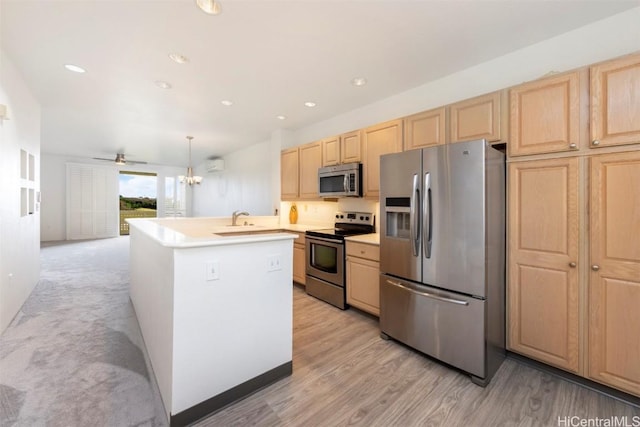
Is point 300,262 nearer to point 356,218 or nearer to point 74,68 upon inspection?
point 356,218

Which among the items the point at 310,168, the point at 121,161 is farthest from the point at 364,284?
→ the point at 121,161

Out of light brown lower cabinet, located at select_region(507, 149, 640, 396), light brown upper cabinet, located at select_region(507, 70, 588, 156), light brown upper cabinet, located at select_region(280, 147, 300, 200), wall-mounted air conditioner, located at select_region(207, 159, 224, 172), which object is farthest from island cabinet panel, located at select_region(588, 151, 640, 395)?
wall-mounted air conditioner, located at select_region(207, 159, 224, 172)

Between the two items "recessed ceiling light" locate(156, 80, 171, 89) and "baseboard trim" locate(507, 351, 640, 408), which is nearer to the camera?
"baseboard trim" locate(507, 351, 640, 408)

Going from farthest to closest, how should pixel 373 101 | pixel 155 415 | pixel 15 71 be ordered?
1. pixel 373 101
2. pixel 15 71
3. pixel 155 415

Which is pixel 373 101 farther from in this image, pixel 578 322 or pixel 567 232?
pixel 578 322

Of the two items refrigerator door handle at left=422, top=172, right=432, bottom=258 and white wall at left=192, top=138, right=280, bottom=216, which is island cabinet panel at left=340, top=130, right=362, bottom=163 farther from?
white wall at left=192, top=138, right=280, bottom=216

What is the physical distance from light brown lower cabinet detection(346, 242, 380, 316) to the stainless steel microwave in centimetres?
75

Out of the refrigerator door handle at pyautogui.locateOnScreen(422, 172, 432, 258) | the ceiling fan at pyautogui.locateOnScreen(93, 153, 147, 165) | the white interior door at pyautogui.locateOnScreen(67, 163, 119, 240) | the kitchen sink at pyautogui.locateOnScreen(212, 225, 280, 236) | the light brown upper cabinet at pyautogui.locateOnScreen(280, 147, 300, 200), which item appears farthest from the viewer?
the white interior door at pyautogui.locateOnScreen(67, 163, 119, 240)

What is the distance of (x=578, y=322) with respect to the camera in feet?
6.15

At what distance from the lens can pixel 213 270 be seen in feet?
5.37

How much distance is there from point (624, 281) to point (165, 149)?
855 cm

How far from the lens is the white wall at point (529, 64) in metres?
2.04

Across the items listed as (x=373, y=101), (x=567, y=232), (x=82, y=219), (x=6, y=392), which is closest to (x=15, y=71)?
(x=6, y=392)

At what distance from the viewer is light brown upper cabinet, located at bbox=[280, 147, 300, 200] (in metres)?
4.66
